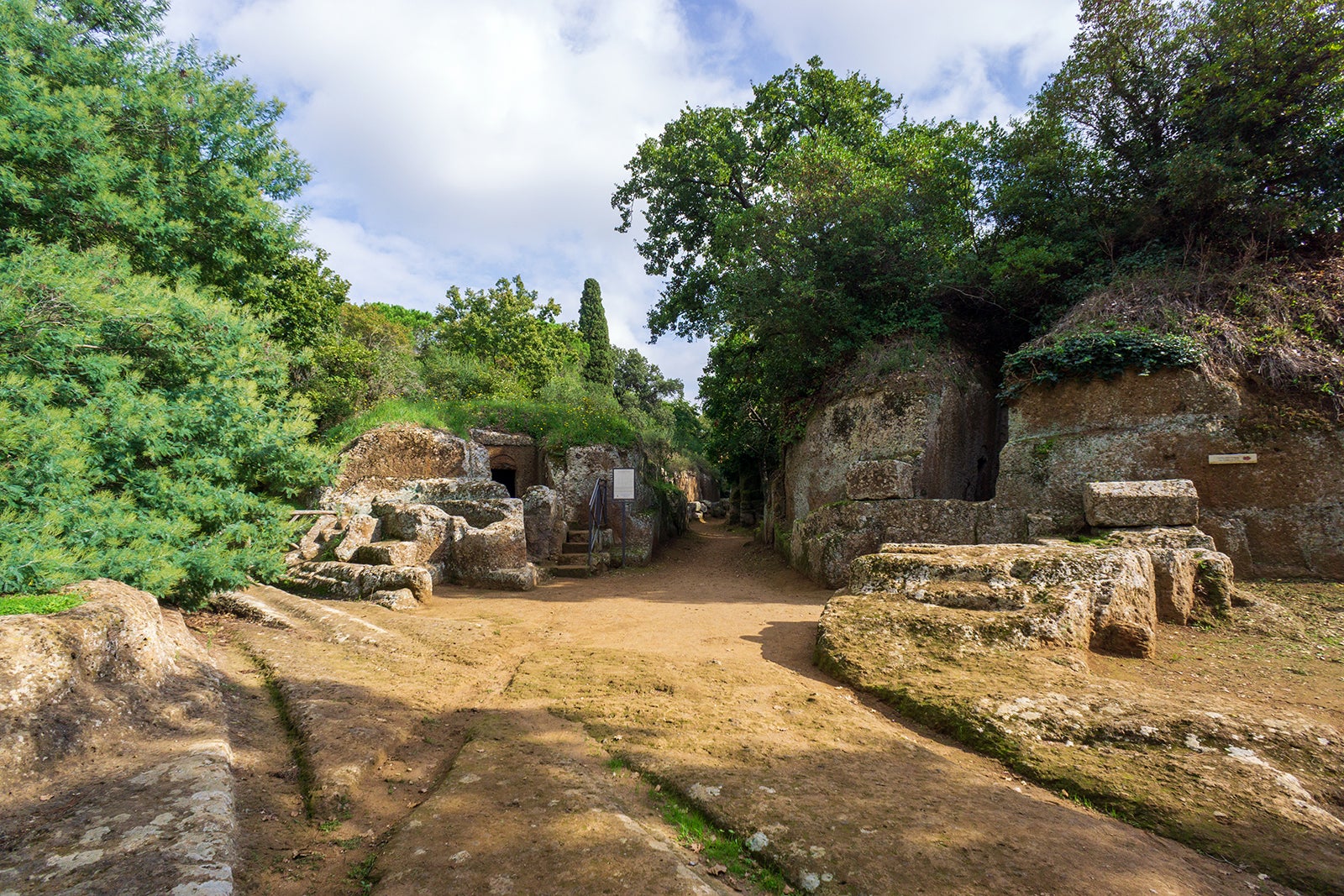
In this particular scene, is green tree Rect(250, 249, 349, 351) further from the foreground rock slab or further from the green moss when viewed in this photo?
the green moss

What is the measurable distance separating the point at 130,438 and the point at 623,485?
9488mm

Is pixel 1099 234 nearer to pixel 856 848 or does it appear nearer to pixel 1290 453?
pixel 1290 453

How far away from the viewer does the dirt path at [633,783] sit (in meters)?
2.11

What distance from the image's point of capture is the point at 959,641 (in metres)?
4.48

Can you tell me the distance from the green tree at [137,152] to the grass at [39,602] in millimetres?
5292

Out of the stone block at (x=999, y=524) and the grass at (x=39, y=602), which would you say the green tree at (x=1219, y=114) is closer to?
the stone block at (x=999, y=524)

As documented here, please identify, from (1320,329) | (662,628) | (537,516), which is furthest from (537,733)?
(1320,329)

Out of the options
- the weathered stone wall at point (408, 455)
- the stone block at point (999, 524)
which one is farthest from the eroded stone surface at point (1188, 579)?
the weathered stone wall at point (408, 455)

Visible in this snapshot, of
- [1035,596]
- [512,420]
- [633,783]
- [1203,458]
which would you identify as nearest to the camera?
[633,783]

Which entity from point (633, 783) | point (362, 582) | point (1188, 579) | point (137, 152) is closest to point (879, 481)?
point (1188, 579)

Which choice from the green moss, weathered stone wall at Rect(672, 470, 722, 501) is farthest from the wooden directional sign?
weathered stone wall at Rect(672, 470, 722, 501)

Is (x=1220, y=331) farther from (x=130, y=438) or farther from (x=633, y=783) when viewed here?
(x=130, y=438)

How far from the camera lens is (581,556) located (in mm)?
13062

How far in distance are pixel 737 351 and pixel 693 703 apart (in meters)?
12.6
